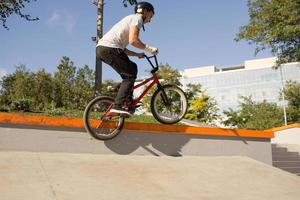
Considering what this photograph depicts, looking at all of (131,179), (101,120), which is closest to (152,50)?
(101,120)

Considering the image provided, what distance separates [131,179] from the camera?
5145 mm

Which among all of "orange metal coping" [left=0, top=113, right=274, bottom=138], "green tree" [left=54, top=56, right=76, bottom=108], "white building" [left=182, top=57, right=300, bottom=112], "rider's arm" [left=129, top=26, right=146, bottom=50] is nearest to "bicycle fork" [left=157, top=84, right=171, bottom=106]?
"orange metal coping" [left=0, top=113, right=274, bottom=138]

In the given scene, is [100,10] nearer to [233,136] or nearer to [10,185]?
[233,136]

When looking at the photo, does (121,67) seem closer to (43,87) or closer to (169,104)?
(169,104)

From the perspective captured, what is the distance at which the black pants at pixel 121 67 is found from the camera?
6.27m

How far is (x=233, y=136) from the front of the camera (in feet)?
28.5

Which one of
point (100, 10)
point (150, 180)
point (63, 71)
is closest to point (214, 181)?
point (150, 180)

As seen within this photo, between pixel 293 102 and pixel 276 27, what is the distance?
3399 centimetres

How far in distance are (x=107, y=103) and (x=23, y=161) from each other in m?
1.98

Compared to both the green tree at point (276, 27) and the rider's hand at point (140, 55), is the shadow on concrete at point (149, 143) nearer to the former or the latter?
the rider's hand at point (140, 55)

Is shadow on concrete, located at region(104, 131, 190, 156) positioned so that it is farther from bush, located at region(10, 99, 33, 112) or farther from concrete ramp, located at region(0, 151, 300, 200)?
bush, located at region(10, 99, 33, 112)

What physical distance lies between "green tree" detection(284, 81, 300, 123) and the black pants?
44875 millimetres

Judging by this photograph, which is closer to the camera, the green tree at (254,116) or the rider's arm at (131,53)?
the rider's arm at (131,53)

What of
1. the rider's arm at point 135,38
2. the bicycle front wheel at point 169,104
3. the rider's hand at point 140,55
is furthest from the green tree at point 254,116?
the rider's arm at point 135,38
